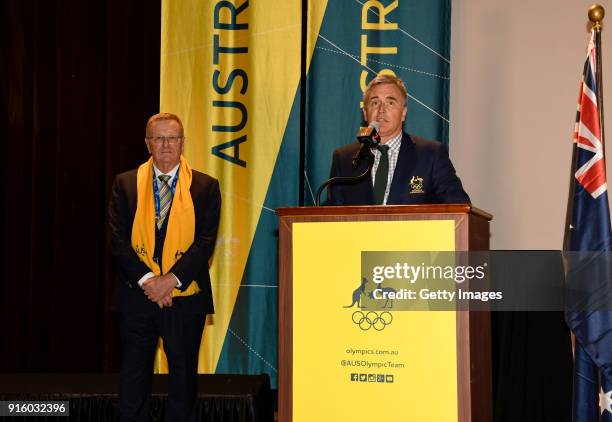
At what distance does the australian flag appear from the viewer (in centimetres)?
271

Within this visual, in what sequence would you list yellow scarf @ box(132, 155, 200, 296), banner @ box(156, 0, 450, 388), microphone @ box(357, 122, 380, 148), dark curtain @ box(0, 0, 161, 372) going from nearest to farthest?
microphone @ box(357, 122, 380, 148), yellow scarf @ box(132, 155, 200, 296), banner @ box(156, 0, 450, 388), dark curtain @ box(0, 0, 161, 372)

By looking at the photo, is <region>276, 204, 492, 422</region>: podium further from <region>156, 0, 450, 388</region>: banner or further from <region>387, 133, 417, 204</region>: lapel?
<region>156, 0, 450, 388</region>: banner

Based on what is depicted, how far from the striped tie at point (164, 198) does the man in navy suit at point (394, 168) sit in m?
0.89

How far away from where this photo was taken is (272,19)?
4594 millimetres

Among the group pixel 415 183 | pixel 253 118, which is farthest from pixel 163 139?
pixel 253 118

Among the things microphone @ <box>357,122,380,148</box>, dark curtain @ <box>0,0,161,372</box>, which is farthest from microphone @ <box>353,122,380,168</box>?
dark curtain @ <box>0,0,161,372</box>

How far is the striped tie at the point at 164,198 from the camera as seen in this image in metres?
3.21

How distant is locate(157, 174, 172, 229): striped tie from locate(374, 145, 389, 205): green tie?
3.62ft

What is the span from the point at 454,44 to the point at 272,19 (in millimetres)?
1169

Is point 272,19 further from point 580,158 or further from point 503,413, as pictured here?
point 503,413

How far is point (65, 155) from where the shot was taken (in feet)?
15.6

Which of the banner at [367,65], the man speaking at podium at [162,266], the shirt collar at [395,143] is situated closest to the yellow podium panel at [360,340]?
the shirt collar at [395,143]

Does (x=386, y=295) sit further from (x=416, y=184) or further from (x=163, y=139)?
(x=163, y=139)

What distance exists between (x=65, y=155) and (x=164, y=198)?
1.83 m
